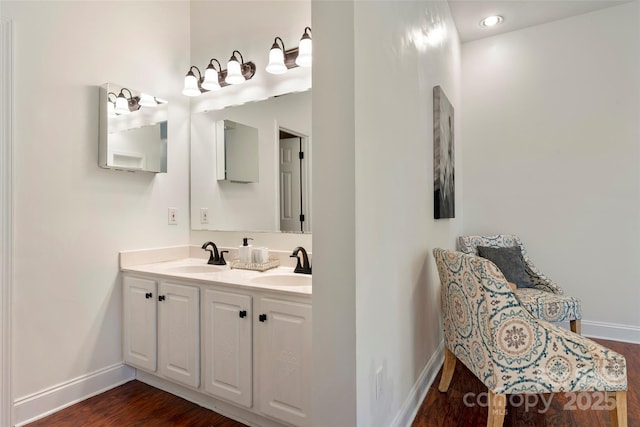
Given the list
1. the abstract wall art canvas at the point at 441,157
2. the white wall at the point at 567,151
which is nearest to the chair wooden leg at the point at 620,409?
the abstract wall art canvas at the point at 441,157

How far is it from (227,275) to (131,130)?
1234 mm

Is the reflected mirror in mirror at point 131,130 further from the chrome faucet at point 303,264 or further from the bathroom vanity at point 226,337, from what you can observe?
the chrome faucet at point 303,264

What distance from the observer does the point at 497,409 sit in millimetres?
1449

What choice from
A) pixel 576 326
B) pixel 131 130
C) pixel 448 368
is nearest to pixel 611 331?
pixel 576 326

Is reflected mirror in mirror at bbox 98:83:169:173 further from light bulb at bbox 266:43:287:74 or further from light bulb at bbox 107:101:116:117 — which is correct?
light bulb at bbox 266:43:287:74

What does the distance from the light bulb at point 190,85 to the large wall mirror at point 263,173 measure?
179 mm

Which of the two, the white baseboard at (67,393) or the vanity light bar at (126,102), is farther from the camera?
the vanity light bar at (126,102)

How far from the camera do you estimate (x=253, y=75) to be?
247 cm

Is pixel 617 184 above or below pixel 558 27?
below

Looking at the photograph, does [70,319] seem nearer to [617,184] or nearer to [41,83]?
[41,83]

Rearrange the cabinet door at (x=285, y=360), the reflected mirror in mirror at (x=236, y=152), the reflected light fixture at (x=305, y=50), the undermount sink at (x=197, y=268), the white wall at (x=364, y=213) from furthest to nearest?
the reflected mirror in mirror at (x=236, y=152), the undermount sink at (x=197, y=268), the reflected light fixture at (x=305, y=50), the cabinet door at (x=285, y=360), the white wall at (x=364, y=213)

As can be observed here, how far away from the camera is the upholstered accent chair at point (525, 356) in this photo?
1.37m

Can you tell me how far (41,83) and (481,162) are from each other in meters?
3.44

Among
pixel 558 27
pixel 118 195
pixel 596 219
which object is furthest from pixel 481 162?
pixel 118 195
